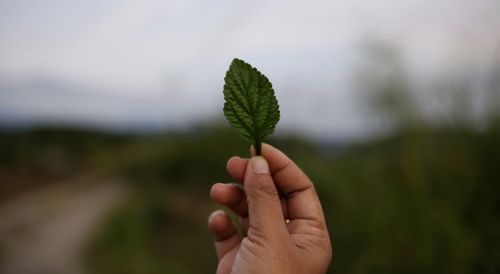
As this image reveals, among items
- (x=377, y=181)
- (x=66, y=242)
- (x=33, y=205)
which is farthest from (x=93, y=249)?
(x=377, y=181)

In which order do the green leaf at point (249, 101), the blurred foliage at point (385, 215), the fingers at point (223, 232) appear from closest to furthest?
the green leaf at point (249, 101), the fingers at point (223, 232), the blurred foliage at point (385, 215)

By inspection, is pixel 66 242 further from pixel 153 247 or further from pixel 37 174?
pixel 37 174

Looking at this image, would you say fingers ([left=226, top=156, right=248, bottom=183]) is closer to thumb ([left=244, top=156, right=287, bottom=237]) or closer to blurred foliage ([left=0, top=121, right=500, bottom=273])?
thumb ([left=244, top=156, right=287, bottom=237])

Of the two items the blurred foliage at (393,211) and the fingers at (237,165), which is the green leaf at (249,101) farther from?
the blurred foliage at (393,211)

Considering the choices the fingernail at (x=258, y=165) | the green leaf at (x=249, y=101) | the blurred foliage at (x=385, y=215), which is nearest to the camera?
the green leaf at (x=249, y=101)

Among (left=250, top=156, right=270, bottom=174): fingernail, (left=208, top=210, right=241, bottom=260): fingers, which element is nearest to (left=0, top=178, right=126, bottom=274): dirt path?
(left=208, top=210, right=241, bottom=260): fingers

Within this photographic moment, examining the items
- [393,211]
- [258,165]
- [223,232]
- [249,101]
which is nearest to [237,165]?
[258,165]

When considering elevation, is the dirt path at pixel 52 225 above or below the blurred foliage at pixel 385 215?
below

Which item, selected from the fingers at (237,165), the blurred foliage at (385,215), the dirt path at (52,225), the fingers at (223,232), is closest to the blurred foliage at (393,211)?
the blurred foliage at (385,215)
